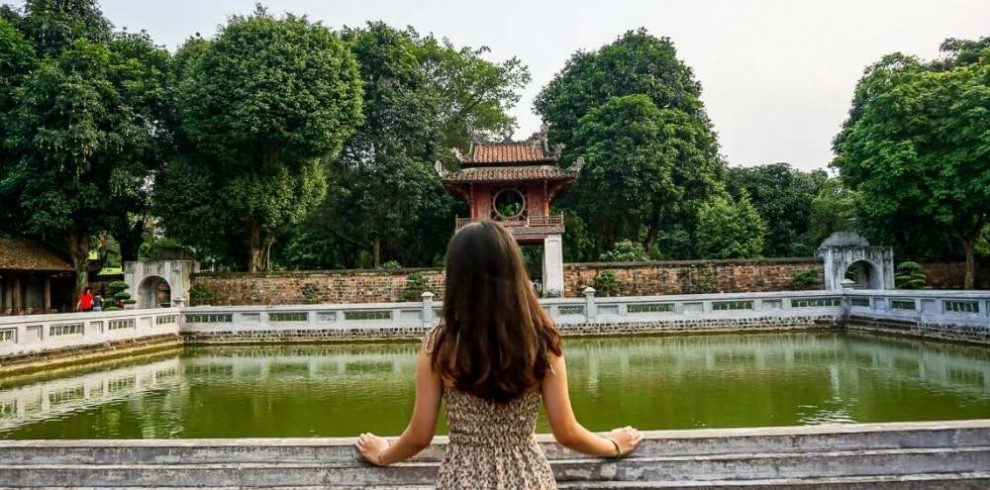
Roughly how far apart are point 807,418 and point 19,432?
8.83 meters

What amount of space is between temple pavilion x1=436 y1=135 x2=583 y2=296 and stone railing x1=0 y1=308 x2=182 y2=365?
386 inches

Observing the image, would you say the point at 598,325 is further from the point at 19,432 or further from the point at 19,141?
the point at 19,141

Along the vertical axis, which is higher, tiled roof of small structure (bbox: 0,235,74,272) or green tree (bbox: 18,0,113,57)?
green tree (bbox: 18,0,113,57)

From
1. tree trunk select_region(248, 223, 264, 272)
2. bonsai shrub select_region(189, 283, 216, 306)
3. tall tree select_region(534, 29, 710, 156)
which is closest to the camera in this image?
bonsai shrub select_region(189, 283, 216, 306)

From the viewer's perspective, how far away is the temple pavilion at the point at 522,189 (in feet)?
72.4

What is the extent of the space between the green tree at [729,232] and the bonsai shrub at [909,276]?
4963 mm

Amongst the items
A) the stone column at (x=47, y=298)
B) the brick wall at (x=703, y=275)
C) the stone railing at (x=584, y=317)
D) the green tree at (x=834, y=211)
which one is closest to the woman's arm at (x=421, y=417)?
the stone railing at (x=584, y=317)

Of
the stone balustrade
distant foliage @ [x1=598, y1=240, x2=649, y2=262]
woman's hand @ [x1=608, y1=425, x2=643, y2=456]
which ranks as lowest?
the stone balustrade

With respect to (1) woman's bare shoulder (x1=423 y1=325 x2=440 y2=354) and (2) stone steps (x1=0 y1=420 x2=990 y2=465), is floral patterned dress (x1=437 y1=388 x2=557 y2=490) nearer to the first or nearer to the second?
(1) woman's bare shoulder (x1=423 y1=325 x2=440 y2=354)

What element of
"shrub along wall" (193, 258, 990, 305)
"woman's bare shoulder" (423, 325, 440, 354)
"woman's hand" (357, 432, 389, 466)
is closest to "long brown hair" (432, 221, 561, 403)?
"woman's bare shoulder" (423, 325, 440, 354)

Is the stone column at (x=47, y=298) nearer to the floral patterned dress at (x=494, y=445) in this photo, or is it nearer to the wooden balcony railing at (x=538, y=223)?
the wooden balcony railing at (x=538, y=223)

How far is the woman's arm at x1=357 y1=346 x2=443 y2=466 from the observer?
185 centimetres

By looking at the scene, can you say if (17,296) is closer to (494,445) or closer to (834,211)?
(494,445)

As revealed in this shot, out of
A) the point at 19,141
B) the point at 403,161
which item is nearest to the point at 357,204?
the point at 403,161
